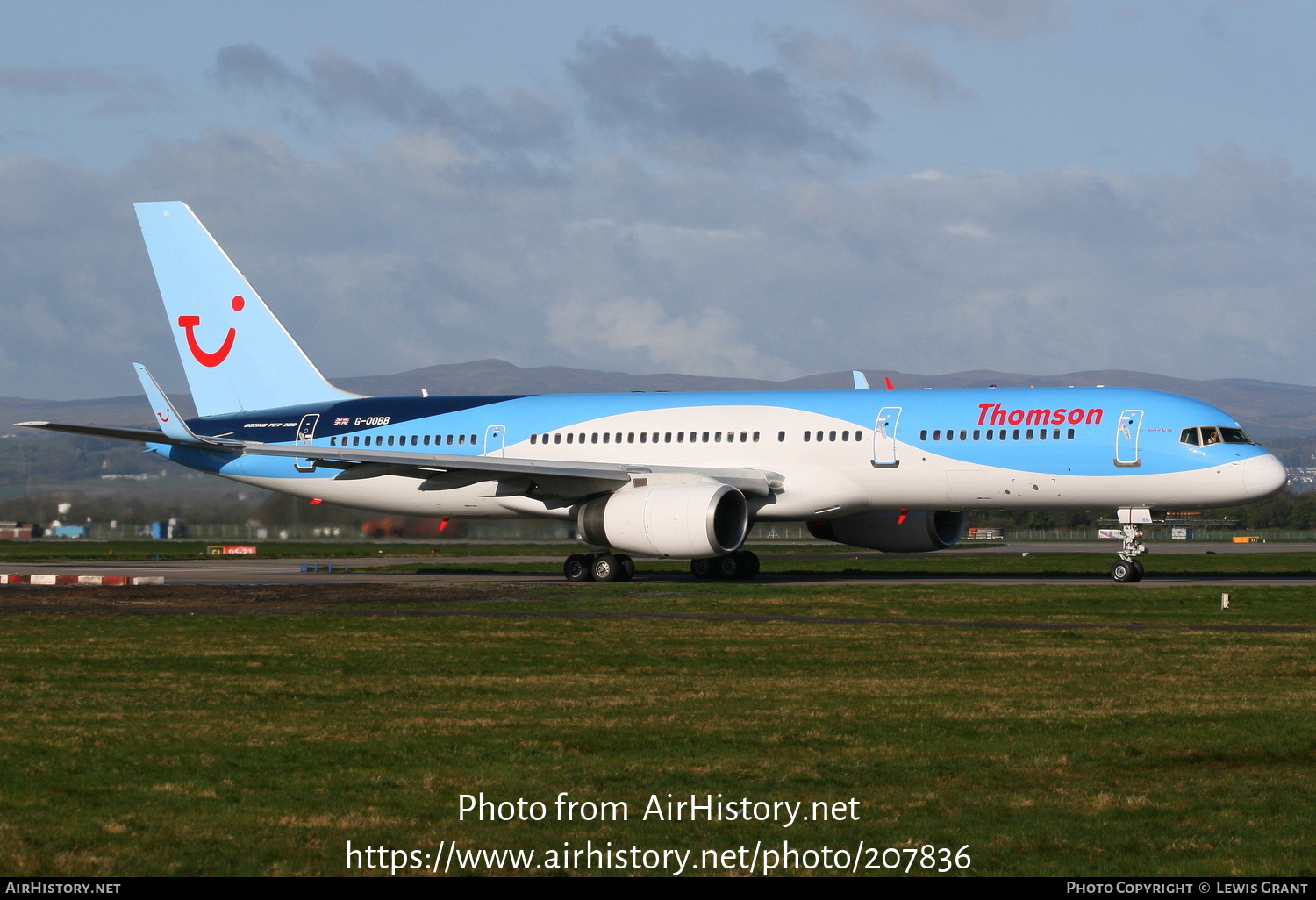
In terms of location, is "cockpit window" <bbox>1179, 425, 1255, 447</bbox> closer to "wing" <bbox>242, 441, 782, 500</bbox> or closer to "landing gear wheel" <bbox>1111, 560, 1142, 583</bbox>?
"landing gear wheel" <bbox>1111, 560, 1142, 583</bbox>

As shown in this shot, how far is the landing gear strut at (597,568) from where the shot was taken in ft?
123

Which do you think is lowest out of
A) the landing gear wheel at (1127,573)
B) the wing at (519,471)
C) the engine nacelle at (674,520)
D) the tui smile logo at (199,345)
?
the landing gear wheel at (1127,573)

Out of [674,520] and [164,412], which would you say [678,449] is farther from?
[164,412]

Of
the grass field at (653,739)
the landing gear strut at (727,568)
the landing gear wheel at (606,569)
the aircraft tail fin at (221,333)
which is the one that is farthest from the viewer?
the aircraft tail fin at (221,333)

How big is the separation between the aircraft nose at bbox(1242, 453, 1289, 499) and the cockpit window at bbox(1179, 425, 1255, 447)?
0.68 m

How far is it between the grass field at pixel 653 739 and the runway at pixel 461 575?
43.7 ft

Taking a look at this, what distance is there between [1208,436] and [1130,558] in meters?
3.51

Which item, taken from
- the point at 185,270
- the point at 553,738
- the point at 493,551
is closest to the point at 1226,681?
the point at 553,738

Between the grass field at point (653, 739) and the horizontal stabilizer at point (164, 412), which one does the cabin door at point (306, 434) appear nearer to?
the horizontal stabilizer at point (164, 412)

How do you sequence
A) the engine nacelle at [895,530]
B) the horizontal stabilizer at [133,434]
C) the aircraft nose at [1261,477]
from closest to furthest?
the aircraft nose at [1261,477]
the horizontal stabilizer at [133,434]
the engine nacelle at [895,530]

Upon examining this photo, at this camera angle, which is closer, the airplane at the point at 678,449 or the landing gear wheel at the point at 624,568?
the airplane at the point at 678,449

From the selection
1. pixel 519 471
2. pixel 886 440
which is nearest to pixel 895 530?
pixel 886 440

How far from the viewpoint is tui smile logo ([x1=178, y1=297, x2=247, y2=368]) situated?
44.9 meters

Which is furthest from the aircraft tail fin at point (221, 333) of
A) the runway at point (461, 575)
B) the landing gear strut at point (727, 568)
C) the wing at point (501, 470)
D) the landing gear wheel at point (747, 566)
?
the landing gear wheel at point (747, 566)
